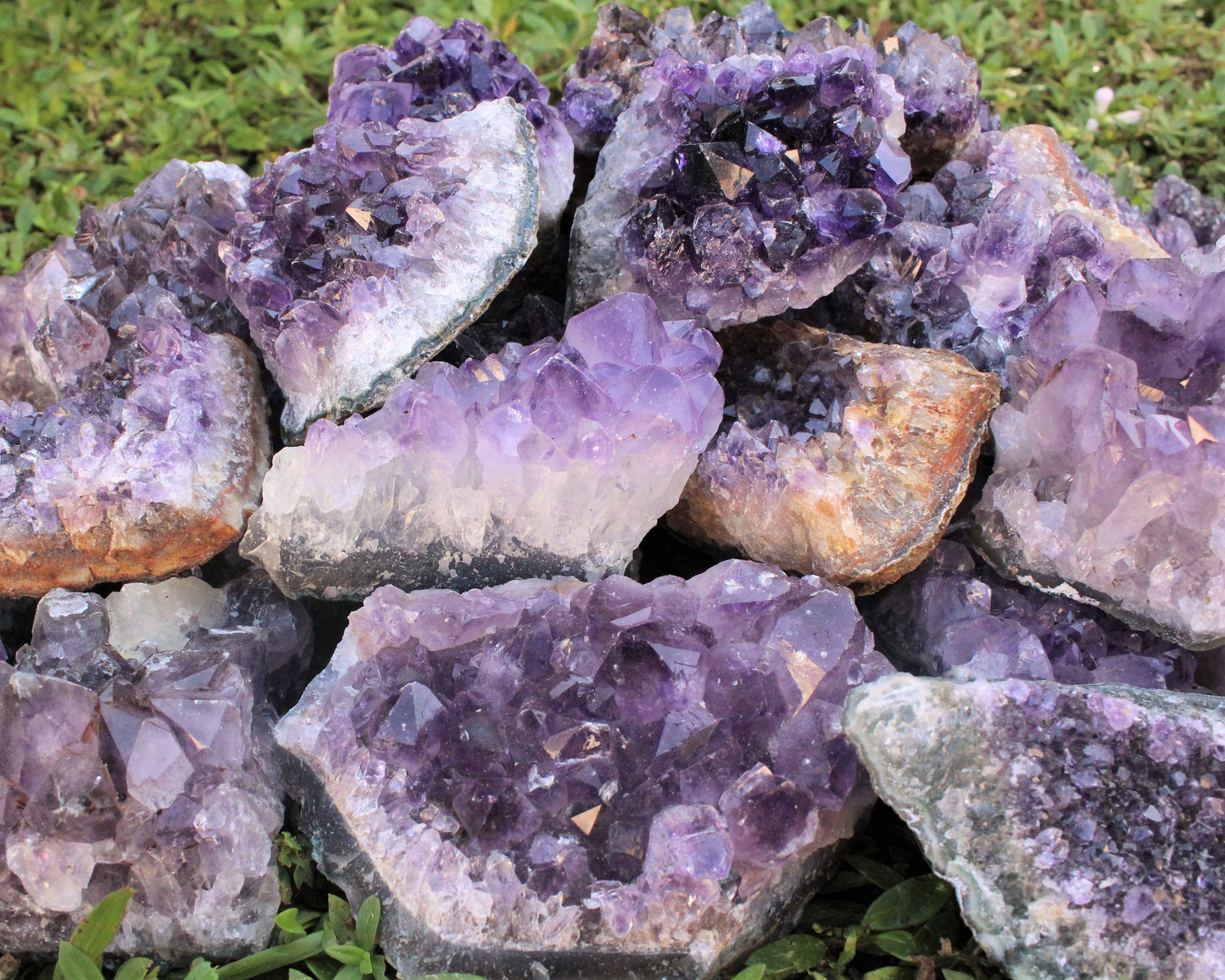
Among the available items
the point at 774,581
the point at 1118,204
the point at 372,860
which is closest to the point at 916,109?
the point at 1118,204

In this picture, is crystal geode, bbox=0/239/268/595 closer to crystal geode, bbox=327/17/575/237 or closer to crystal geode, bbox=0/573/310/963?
crystal geode, bbox=0/573/310/963

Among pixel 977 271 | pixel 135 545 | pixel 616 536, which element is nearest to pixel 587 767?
pixel 616 536

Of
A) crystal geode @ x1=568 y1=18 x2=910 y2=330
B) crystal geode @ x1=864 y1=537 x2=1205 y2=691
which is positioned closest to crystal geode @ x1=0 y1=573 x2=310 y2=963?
crystal geode @ x1=568 y1=18 x2=910 y2=330

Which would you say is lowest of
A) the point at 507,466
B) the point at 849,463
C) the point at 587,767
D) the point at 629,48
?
the point at 587,767

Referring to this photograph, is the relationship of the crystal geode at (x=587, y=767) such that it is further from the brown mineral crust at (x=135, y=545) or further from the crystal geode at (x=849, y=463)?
the brown mineral crust at (x=135, y=545)

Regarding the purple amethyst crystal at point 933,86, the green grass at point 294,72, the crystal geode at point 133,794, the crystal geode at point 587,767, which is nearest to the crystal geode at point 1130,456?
the crystal geode at point 587,767

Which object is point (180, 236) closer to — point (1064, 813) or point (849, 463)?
point (849, 463)
